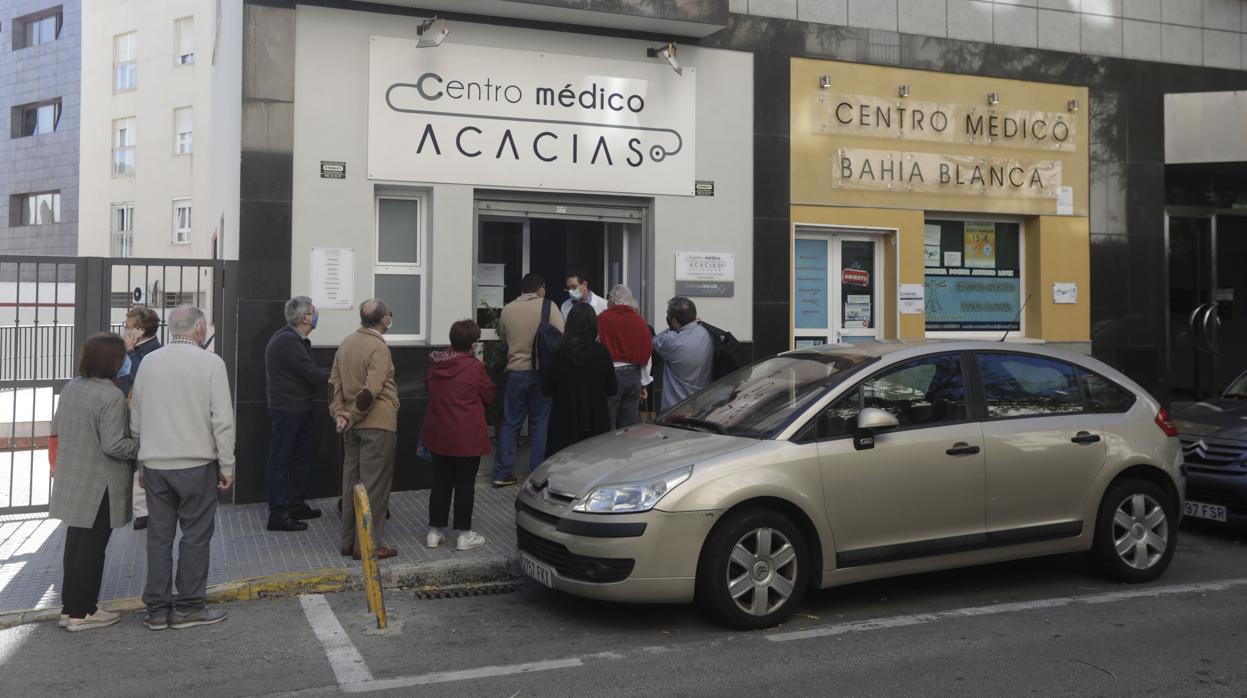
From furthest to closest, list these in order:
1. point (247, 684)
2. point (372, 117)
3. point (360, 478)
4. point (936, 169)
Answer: point (936, 169) → point (372, 117) → point (360, 478) → point (247, 684)

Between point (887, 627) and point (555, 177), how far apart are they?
19.3ft

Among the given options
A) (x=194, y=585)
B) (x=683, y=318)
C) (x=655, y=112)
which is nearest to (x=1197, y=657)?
(x=683, y=318)

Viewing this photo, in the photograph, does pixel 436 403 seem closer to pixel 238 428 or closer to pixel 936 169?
pixel 238 428

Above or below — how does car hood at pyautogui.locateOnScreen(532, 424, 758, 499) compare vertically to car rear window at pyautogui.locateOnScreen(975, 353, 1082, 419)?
below

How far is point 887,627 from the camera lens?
5699mm

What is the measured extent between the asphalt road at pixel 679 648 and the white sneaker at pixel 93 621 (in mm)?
80

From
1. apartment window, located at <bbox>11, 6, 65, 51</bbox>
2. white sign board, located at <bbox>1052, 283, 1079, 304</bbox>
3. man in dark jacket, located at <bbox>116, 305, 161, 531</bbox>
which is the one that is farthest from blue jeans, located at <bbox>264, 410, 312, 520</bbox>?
Answer: apartment window, located at <bbox>11, 6, 65, 51</bbox>

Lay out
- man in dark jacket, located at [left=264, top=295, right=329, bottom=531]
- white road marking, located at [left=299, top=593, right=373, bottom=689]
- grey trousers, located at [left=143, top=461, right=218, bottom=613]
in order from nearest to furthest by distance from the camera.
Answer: white road marking, located at [left=299, top=593, right=373, bottom=689], grey trousers, located at [left=143, top=461, right=218, bottom=613], man in dark jacket, located at [left=264, top=295, right=329, bottom=531]

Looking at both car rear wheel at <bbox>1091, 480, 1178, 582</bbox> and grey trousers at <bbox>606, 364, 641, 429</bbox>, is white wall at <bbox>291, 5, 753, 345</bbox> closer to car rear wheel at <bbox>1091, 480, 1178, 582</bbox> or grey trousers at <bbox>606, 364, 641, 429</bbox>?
grey trousers at <bbox>606, 364, 641, 429</bbox>

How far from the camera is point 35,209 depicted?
38.9 metres

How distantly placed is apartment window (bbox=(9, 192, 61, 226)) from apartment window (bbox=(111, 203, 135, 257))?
4245mm

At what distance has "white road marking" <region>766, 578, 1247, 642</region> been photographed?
18.3ft

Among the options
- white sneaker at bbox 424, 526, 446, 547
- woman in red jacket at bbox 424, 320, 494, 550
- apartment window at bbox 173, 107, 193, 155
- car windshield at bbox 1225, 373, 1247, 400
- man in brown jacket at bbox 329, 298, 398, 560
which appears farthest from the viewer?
apartment window at bbox 173, 107, 193, 155

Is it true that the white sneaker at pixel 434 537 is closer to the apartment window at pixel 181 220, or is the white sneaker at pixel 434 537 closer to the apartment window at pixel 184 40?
the apartment window at pixel 181 220
